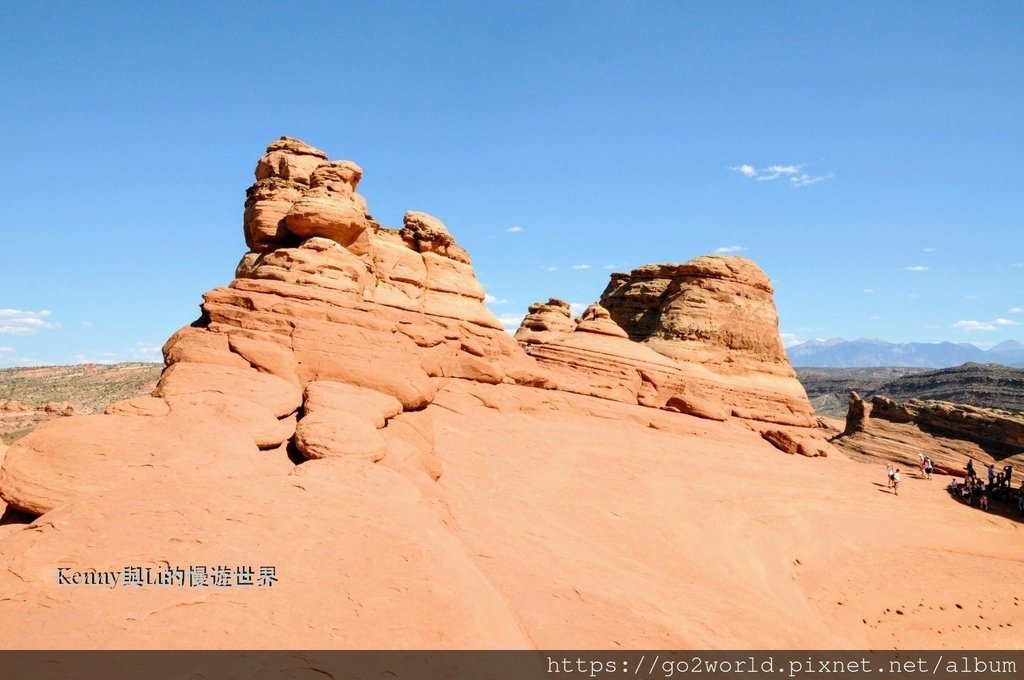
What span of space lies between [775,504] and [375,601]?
43.5 ft

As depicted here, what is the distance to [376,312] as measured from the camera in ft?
50.3

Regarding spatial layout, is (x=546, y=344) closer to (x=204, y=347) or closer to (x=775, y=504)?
(x=775, y=504)

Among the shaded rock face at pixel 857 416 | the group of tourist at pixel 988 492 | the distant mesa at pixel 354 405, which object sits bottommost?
the group of tourist at pixel 988 492

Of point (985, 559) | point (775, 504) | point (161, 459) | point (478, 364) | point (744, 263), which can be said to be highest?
point (744, 263)

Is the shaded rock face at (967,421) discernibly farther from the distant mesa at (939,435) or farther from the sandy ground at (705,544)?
the sandy ground at (705,544)

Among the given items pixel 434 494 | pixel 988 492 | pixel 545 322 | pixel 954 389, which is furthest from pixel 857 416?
pixel 954 389

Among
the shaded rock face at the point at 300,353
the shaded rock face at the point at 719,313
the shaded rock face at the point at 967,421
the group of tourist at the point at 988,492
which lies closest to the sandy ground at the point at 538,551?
the shaded rock face at the point at 300,353

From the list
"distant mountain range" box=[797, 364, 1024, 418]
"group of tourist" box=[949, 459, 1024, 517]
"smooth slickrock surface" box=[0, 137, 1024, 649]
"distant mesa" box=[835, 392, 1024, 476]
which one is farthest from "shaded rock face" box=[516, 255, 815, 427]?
"distant mountain range" box=[797, 364, 1024, 418]

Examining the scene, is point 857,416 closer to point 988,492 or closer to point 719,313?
point 988,492

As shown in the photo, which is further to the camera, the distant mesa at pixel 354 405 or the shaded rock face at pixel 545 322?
the shaded rock face at pixel 545 322

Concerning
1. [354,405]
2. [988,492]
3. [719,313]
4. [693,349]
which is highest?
[719,313]

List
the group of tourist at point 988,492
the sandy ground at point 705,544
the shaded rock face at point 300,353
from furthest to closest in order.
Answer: the group of tourist at point 988,492
the sandy ground at point 705,544
the shaded rock face at point 300,353

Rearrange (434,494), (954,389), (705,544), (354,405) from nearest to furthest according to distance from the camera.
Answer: (434,494) < (354,405) < (705,544) < (954,389)
